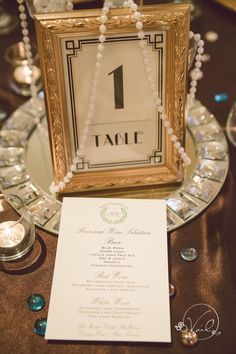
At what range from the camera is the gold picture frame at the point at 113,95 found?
2.33 feet

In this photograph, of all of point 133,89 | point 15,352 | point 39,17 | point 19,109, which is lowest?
point 15,352

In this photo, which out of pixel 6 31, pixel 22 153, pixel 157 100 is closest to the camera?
pixel 157 100

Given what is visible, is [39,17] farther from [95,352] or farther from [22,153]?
[95,352]

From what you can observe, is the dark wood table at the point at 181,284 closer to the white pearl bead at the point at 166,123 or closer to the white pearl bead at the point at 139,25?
the white pearl bead at the point at 166,123

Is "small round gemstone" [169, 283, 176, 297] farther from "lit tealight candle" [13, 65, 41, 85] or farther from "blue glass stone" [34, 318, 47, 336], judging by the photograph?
"lit tealight candle" [13, 65, 41, 85]

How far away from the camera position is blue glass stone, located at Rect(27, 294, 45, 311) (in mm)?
718

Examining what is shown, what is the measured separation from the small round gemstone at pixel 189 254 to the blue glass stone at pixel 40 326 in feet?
0.68

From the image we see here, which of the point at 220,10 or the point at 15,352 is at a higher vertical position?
the point at 220,10

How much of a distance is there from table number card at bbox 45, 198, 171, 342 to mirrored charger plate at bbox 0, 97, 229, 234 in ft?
0.10

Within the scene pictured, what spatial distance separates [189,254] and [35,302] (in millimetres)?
218

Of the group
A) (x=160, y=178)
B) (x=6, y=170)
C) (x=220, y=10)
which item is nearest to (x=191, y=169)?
(x=160, y=178)

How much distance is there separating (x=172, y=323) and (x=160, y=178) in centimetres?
23

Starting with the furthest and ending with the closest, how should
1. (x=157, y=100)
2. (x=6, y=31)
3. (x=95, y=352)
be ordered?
(x=6, y=31) < (x=157, y=100) < (x=95, y=352)

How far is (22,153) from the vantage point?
896 millimetres
